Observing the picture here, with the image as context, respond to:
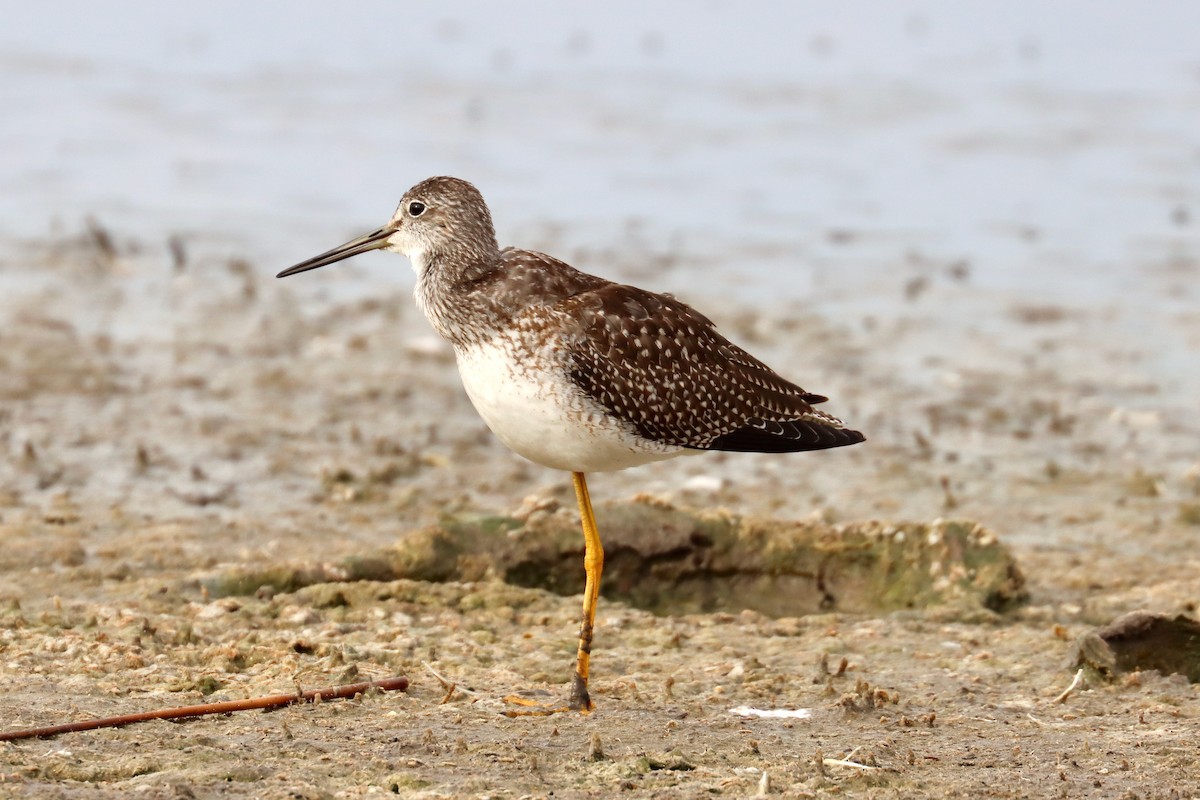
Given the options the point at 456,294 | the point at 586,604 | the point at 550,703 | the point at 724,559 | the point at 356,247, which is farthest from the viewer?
the point at 724,559

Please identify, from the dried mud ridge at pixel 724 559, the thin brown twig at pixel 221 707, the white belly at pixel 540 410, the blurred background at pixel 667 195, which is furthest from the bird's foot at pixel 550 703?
the blurred background at pixel 667 195

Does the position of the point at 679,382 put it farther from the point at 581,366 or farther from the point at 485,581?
the point at 485,581

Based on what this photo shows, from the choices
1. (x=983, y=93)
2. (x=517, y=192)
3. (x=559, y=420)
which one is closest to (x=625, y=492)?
(x=559, y=420)

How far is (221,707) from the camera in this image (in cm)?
477

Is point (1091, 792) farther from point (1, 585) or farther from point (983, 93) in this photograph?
point (983, 93)

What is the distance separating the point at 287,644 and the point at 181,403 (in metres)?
3.56

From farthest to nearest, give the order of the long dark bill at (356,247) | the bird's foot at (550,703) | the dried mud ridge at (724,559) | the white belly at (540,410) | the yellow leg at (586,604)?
the dried mud ridge at (724,559)
the long dark bill at (356,247)
the white belly at (540,410)
the yellow leg at (586,604)
the bird's foot at (550,703)

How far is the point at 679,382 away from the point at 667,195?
7.70m

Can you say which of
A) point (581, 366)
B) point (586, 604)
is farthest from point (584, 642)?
point (581, 366)

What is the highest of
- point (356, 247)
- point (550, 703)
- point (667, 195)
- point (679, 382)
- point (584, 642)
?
point (667, 195)

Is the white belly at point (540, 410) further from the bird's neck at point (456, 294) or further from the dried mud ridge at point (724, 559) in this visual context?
the dried mud ridge at point (724, 559)

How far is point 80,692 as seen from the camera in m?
4.96

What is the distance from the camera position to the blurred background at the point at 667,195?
9.09m

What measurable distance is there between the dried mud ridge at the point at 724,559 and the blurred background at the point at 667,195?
1.08 metres
